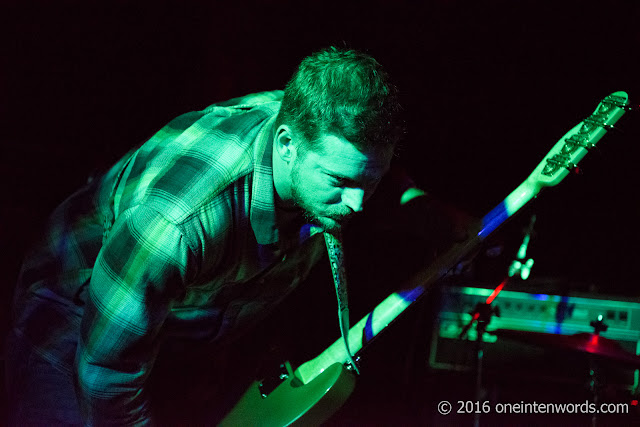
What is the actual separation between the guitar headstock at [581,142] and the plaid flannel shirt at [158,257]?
0.78 metres

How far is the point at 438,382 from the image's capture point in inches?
92.4

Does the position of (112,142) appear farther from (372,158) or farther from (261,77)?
(372,158)

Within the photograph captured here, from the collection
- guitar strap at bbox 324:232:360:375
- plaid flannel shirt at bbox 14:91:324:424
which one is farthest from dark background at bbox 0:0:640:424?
guitar strap at bbox 324:232:360:375

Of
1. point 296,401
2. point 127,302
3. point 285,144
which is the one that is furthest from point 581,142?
point 127,302

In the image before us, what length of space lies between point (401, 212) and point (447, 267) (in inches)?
10.7

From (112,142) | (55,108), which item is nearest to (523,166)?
(112,142)

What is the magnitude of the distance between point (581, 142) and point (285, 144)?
97cm

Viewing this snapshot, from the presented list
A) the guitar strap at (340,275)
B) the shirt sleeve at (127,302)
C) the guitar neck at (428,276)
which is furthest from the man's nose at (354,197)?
the guitar neck at (428,276)

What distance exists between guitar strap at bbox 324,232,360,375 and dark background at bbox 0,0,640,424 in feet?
2.73

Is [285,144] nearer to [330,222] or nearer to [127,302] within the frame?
[330,222]

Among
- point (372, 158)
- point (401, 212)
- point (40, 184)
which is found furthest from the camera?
point (40, 184)

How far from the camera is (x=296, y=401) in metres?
1.52

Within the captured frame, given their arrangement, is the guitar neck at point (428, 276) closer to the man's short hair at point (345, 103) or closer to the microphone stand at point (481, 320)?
the microphone stand at point (481, 320)

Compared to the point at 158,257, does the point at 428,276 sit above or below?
below
